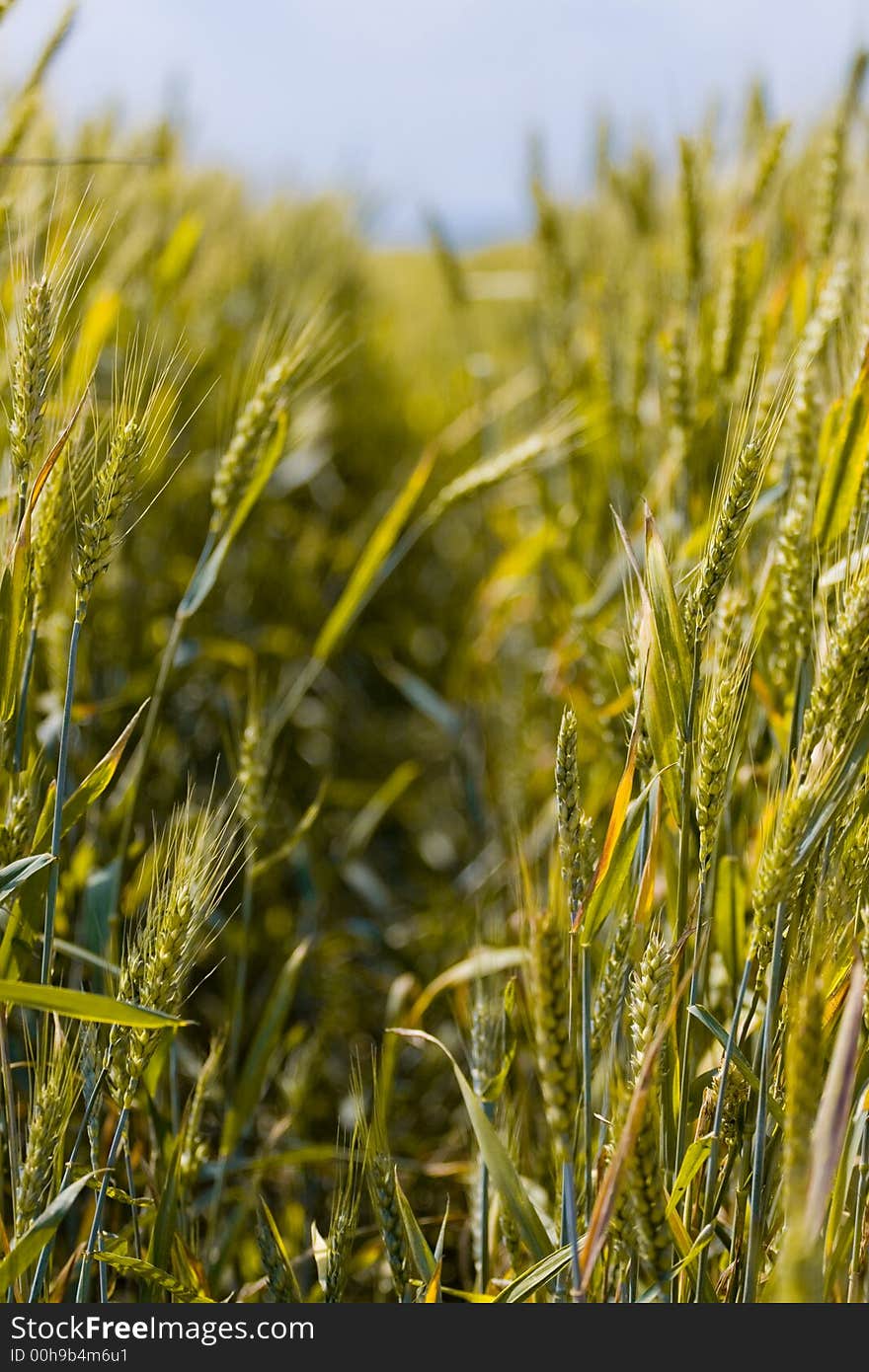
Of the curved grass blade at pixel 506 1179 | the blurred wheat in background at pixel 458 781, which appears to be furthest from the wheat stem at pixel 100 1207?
the curved grass blade at pixel 506 1179

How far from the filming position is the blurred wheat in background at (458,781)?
65cm

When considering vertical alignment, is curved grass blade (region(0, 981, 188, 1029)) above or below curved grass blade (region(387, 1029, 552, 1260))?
above

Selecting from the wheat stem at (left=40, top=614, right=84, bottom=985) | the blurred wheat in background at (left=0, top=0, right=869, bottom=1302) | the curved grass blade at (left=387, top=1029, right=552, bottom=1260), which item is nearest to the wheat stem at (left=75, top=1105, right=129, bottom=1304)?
the blurred wheat in background at (left=0, top=0, right=869, bottom=1302)

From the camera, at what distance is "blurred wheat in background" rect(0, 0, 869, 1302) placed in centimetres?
65

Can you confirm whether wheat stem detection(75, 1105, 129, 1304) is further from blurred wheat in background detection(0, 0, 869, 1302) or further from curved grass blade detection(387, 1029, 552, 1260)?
curved grass blade detection(387, 1029, 552, 1260)

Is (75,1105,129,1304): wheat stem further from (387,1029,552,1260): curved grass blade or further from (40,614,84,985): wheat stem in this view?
(387,1029,552,1260): curved grass blade

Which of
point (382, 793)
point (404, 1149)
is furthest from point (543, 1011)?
point (382, 793)

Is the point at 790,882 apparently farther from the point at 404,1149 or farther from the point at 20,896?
the point at 404,1149

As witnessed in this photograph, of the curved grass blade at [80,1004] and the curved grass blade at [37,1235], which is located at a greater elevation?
the curved grass blade at [80,1004]

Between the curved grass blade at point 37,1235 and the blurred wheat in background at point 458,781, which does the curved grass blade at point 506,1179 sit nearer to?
the blurred wheat in background at point 458,781

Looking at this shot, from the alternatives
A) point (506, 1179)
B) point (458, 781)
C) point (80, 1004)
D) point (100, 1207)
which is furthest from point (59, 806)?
point (458, 781)

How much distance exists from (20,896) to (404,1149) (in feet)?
2.65

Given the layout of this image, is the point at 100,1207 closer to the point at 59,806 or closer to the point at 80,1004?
the point at 80,1004

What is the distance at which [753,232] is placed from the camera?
1459 millimetres
